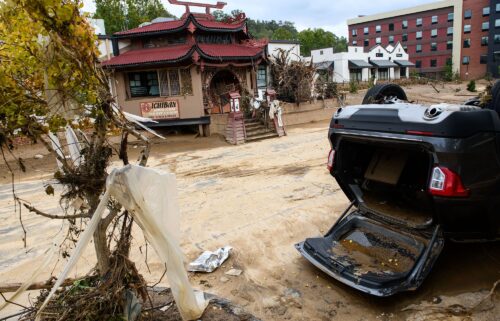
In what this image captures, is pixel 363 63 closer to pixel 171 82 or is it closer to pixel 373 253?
pixel 171 82

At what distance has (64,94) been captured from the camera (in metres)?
2.23

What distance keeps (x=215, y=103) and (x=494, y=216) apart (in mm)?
16007

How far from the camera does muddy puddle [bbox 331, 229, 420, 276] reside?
3863 mm

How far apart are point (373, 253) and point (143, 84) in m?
16.0

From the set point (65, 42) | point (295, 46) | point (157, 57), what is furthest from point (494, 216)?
point (295, 46)

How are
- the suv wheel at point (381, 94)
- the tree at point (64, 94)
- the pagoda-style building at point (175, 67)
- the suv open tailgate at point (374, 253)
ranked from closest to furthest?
the tree at point (64, 94) → the suv open tailgate at point (374, 253) → the suv wheel at point (381, 94) → the pagoda-style building at point (175, 67)

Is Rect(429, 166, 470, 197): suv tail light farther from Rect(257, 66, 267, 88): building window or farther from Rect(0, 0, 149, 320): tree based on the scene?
Rect(257, 66, 267, 88): building window

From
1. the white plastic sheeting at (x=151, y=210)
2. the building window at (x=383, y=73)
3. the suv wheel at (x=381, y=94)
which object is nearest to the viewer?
the white plastic sheeting at (x=151, y=210)

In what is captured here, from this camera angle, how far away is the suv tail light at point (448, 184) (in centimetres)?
318

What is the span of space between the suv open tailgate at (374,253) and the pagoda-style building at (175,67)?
13368mm

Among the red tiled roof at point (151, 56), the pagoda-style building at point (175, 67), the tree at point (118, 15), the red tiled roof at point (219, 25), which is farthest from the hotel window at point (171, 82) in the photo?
the tree at point (118, 15)

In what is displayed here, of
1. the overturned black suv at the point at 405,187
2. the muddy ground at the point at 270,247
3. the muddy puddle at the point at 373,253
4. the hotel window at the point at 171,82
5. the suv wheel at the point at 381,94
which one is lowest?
the muddy ground at the point at 270,247

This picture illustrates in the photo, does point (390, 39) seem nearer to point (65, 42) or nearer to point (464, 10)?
point (464, 10)

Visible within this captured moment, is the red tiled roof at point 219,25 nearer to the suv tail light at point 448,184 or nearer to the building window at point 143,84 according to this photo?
the building window at point 143,84
